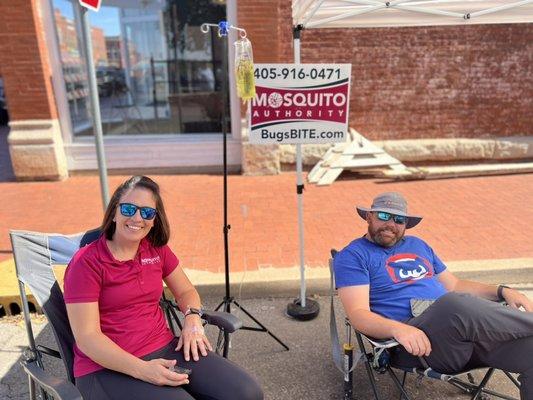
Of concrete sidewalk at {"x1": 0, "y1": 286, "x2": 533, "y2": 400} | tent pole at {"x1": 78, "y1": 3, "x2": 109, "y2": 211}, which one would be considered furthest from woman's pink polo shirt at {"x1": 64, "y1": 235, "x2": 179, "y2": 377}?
tent pole at {"x1": 78, "y1": 3, "x2": 109, "y2": 211}

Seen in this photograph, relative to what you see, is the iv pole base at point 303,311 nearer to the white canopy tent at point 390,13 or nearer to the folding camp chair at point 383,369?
the white canopy tent at point 390,13

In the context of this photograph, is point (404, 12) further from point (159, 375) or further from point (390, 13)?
point (159, 375)

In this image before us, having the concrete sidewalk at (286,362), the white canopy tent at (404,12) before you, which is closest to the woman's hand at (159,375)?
the concrete sidewalk at (286,362)

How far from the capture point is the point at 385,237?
246 centimetres

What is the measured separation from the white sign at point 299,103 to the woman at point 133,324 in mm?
1127

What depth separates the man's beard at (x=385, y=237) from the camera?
246 centimetres

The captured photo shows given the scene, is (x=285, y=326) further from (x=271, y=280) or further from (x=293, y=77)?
(x=293, y=77)

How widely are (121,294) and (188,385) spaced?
526mm

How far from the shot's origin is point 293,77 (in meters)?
2.96

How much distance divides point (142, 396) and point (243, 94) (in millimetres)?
1818

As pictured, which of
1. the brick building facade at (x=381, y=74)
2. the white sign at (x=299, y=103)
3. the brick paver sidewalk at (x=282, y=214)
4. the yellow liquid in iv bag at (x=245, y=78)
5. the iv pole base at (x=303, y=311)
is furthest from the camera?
the brick building facade at (x=381, y=74)

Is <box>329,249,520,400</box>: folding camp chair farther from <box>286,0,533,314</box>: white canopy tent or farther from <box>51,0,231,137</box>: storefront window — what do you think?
<box>51,0,231,137</box>: storefront window

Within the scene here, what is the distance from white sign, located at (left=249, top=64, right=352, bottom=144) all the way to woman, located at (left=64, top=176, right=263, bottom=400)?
113cm

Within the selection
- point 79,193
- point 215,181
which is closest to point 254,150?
point 215,181
